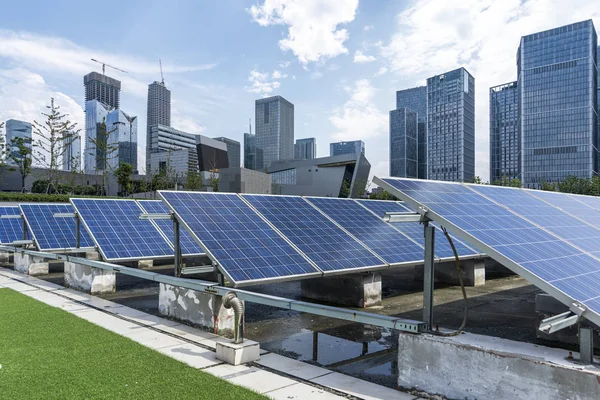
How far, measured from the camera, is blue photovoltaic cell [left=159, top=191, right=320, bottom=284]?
34.1 feet

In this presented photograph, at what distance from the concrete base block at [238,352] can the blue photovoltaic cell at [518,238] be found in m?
3.96

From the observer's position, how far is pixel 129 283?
58.8 feet

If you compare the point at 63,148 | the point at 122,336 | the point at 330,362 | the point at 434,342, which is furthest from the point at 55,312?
the point at 63,148

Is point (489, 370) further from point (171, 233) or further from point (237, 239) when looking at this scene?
point (171, 233)

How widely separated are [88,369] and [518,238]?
24.8 ft

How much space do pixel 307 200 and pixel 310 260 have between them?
201 inches

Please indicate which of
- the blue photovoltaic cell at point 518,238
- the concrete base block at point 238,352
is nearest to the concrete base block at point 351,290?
the blue photovoltaic cell at point 518,238

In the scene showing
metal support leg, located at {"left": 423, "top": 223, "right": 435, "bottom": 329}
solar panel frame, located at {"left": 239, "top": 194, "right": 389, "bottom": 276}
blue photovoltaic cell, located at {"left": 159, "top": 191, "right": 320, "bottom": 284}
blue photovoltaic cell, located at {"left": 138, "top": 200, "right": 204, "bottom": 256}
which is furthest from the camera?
blue photovoltaic cell, located at {"left": 138, "top": 200, "right": 204, "bottom": 256}

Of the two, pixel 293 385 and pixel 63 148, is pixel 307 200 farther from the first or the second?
pixel 63 148

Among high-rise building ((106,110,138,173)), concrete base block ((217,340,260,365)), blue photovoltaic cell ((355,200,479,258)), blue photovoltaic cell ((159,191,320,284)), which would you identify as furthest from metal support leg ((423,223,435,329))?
high-rise building ((106,110,138,173))

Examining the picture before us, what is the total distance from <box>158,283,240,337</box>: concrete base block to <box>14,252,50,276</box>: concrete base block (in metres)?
11.3

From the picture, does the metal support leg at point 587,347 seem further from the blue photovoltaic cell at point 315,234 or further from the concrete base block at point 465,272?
the concrete base block at point 465,272

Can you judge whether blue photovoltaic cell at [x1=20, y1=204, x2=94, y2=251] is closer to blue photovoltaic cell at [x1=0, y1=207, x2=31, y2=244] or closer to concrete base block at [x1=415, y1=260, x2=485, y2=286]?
blue photovoltaic cell at [x1=0, y1=207, x2=31, y2=244]

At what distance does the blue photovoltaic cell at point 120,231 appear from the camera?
16.6 meters
